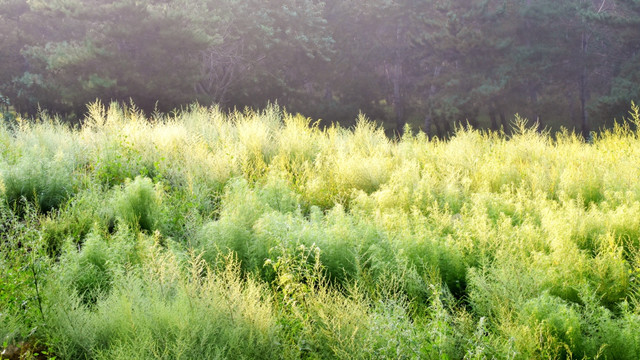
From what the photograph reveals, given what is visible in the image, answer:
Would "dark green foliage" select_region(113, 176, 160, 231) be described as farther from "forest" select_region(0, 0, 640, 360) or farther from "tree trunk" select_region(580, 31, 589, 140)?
"tree trunk" select_region(580, 31, 589, 140)

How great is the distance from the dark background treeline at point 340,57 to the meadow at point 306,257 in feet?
45.9

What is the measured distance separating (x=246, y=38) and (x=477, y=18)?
40.8ft

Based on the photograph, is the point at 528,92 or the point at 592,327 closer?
the point at 592,327

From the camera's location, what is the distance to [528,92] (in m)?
27.1

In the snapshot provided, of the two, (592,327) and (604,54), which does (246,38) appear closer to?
(604,54)

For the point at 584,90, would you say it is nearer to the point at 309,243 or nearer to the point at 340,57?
the point at 340,57

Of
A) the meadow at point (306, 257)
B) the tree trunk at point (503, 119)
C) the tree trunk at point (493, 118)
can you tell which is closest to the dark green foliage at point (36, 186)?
the meadow at point (306, 257)

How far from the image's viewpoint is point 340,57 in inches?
1131

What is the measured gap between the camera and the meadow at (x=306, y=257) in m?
2.88

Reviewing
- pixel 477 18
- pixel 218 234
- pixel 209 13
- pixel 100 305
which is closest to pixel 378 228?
pixel 218 234

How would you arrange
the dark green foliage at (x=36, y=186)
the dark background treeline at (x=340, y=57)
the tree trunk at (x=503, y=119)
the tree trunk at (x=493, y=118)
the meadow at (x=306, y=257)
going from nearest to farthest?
the meadow at (x=306, y=257) → the dark green foliage at (x=36, y=186) → the dark background treeline at (x=340, y=57) → the tree trunk at (x=493, y=118) → the tree trunk at (x=503, y=119)

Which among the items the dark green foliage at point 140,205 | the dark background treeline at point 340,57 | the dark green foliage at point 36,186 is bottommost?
the dark green foliage at point 36,186

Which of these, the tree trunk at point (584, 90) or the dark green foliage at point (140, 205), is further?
the tree trunk at point (584, 90)

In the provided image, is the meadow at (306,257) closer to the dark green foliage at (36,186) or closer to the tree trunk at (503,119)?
the dark green foliage at (36,186)
